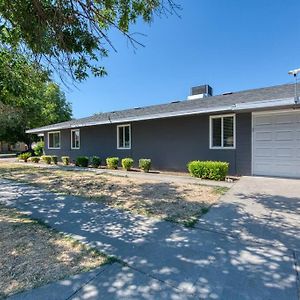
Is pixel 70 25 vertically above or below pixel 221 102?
above

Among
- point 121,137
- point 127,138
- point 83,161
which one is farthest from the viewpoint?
point 83,161

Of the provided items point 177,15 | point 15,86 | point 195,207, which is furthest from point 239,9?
point 15,86

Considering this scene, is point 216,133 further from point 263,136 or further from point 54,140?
point 54,140

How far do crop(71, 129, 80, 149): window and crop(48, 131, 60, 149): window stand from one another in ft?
7.57

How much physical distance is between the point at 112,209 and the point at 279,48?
36.5 ft

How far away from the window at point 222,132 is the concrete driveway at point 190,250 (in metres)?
3.99

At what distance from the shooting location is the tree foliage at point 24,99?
5.79 m

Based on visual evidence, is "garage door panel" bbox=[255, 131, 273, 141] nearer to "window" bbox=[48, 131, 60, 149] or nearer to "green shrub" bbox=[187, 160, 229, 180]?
"green shrub" bbox=[187, 160, 229, 180]

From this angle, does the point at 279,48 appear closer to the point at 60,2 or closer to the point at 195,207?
the point at 195,207

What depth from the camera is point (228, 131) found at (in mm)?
9578

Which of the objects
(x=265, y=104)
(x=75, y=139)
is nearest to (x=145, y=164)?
(x=265, y=104)

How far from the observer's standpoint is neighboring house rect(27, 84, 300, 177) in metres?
8.26

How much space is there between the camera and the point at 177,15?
4379 millimetres

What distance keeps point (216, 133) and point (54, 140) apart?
14.0m
